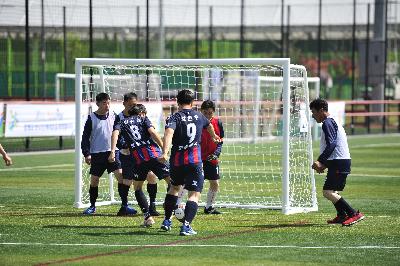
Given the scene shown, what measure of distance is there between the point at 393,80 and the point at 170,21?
1368 cm

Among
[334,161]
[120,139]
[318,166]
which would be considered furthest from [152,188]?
[334,161]

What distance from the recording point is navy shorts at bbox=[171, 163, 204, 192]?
560 inches

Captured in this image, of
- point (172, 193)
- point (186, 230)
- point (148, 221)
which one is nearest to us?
point (186, 230)

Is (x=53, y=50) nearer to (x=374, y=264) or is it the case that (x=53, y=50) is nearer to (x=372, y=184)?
(x=372, y=184)

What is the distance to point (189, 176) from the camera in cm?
1427

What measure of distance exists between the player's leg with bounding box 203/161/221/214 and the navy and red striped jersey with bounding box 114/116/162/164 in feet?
6.68

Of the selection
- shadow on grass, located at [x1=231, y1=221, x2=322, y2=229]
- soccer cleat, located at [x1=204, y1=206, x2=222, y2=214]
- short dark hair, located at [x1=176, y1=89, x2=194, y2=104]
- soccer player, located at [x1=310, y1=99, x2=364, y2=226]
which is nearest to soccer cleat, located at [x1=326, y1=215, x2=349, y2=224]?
soccer player, located at [x1=310, y1=99, x2=364, y2=226]

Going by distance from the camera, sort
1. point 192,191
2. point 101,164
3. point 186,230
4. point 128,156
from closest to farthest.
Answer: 1. point 186,230
2. point 192,191
3. point 128,156
4. point 101,164

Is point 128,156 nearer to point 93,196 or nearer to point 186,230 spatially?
point 93,196

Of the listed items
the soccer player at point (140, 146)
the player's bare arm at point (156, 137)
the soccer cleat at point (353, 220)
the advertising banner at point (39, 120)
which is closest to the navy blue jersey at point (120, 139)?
the soccer player at point (140, 146)

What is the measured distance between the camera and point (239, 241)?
13.6 metres

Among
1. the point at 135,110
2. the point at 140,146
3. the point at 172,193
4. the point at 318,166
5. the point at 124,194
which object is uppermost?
the point at 135,110

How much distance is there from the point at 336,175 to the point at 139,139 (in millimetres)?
3020

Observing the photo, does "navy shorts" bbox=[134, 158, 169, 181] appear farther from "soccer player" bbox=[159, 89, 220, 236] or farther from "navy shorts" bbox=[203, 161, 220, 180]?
"navy shorts" bbox=[203, 161, 220, 180]
